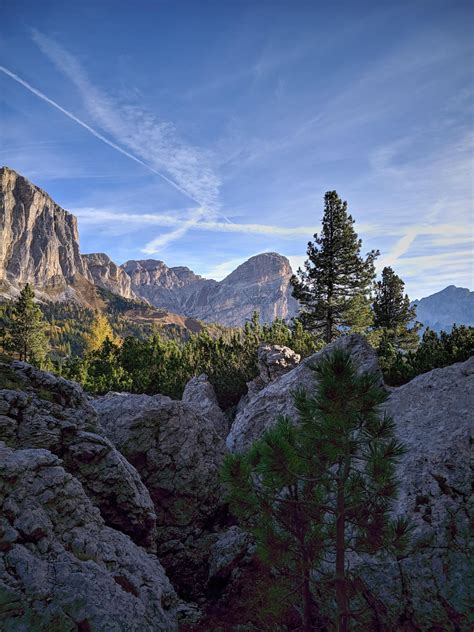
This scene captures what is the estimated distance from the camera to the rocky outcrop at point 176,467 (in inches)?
352

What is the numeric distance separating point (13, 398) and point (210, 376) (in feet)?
69.2

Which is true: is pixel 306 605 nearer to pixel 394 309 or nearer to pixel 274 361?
pixel 274 361

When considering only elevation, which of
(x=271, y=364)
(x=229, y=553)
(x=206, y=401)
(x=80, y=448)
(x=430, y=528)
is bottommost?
(x=229, y=553)

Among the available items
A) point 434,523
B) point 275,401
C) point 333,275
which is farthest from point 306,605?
point 333,275

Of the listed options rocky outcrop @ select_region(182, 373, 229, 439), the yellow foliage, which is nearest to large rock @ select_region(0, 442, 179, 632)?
rocky outcrop @ select_region(182, 373, 229, 439)

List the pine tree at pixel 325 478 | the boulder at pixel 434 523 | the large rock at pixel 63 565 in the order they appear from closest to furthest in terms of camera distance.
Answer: the large rock at pixel 63 565
the pine tree at pixel 325 478
the boulder at pixel 434 523

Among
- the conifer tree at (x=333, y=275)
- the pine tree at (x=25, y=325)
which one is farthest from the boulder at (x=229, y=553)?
the pine tree at (x=25, y=325)

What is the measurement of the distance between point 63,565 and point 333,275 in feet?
97.2

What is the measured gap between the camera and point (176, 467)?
10328 millimetres

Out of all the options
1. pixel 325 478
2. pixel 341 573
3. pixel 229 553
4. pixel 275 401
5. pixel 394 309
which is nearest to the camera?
pixel 341 573

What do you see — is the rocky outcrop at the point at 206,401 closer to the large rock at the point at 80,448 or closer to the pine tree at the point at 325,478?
the large rock at the point at 80,448

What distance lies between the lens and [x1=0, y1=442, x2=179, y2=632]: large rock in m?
4.02

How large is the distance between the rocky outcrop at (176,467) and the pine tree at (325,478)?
13.8 ft

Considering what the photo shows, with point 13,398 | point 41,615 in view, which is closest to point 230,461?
point 41,615
